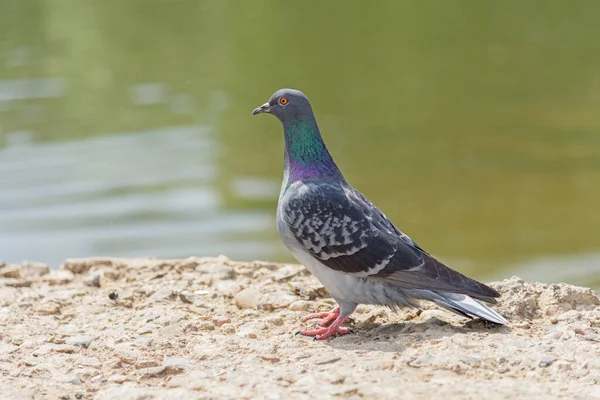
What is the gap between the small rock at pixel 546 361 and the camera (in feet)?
15.8

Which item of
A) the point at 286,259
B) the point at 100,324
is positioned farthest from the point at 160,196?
the point at 100,324

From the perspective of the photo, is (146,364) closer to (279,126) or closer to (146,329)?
(146,329)

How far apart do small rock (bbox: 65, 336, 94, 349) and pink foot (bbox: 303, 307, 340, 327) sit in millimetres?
1336

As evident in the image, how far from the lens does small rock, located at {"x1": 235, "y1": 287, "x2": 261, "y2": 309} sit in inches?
255

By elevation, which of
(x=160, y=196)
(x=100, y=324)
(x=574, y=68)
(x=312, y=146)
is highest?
(x=574, y=68)

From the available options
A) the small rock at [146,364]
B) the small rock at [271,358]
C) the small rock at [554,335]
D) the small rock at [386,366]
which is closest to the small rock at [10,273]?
the small rock at [146,364]

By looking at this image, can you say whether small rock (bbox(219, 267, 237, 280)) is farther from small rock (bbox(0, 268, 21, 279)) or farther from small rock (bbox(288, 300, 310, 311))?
small rock (bbox(0, 268, 21, 279))

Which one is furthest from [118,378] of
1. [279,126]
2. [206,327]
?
[279,126]

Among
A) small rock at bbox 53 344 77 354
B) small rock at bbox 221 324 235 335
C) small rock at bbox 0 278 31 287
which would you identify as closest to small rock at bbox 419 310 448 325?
small rock at bbox 221 324 235 335

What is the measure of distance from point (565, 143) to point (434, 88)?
302cm

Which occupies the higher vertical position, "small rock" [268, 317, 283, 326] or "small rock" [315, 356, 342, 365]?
"small rock" [268, 317, 283, 326]

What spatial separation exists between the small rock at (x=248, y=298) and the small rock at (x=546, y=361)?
2.20 meters

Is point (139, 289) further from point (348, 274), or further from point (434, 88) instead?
point (434, 88)

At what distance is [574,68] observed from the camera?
1589cm
